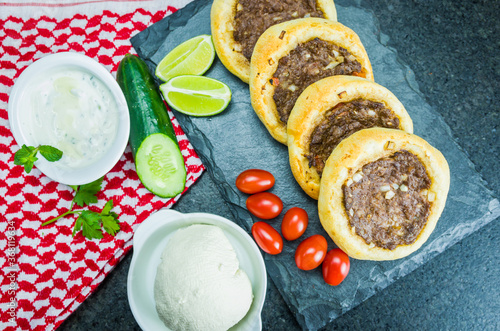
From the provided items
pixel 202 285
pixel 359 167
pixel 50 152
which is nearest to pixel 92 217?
pixel 50 152

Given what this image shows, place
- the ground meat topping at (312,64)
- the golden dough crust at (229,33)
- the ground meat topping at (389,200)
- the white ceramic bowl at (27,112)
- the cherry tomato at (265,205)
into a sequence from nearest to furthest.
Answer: the ground meat topping at (389,200)
the white ceramic bowl at (27,112)
the ground meat topping at (312,64)
the cherry tomato at (265,205)
the golden dough crust at (229,33)

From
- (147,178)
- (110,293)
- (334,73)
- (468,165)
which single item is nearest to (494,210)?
(468,165)

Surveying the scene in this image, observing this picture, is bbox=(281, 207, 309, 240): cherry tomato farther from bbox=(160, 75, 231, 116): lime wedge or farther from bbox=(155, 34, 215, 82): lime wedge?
bbox=(155, 34, 215, 82): lime wedge

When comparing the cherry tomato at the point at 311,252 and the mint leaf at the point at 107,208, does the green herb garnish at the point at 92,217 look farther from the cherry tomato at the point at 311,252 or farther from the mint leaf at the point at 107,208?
the cherry tomato at the point at 311,252

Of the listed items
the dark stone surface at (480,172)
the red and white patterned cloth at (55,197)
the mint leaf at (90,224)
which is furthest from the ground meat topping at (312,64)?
the mint leaf at (90,224)

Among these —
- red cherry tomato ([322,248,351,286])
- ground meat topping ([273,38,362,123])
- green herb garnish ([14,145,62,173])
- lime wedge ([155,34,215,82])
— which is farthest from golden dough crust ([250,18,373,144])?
green herb garnish ([14,145,62,173])

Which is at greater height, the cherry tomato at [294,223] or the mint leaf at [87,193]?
the mint leaf at [87,193]

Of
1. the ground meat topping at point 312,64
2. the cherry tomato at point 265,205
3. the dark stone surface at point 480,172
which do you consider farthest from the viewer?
the dark stone surface at point 480,172
